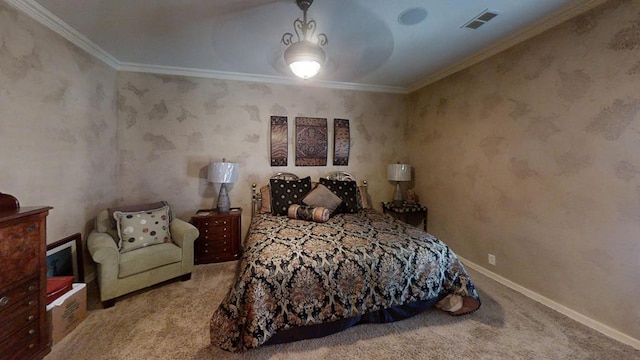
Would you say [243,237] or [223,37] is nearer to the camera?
[223,37]

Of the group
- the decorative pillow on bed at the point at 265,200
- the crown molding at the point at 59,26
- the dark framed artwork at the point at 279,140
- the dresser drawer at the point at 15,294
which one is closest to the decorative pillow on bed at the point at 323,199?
the decorative pillow on bed at the point at 265,200

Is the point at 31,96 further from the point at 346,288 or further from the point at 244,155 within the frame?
the point at 346,288

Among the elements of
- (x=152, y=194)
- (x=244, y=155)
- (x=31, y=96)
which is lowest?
(x=152, y=194)

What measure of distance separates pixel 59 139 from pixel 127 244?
1.17 meters

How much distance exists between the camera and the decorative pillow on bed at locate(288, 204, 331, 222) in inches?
113

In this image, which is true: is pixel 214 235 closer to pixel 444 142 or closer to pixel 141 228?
pixel 141 228

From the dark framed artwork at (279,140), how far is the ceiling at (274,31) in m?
0.71

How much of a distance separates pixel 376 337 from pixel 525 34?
3132 mm

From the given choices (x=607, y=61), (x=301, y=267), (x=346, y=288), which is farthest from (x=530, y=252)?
(x=301, y=267)

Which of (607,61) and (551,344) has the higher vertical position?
(607,61)

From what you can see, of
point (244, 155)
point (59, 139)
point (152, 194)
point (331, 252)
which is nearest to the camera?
point (331, 252)

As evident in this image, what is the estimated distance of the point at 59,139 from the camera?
92.0 inches

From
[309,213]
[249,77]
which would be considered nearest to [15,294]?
[309,213]

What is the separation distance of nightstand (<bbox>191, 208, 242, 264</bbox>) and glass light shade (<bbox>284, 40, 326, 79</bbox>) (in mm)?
2119
